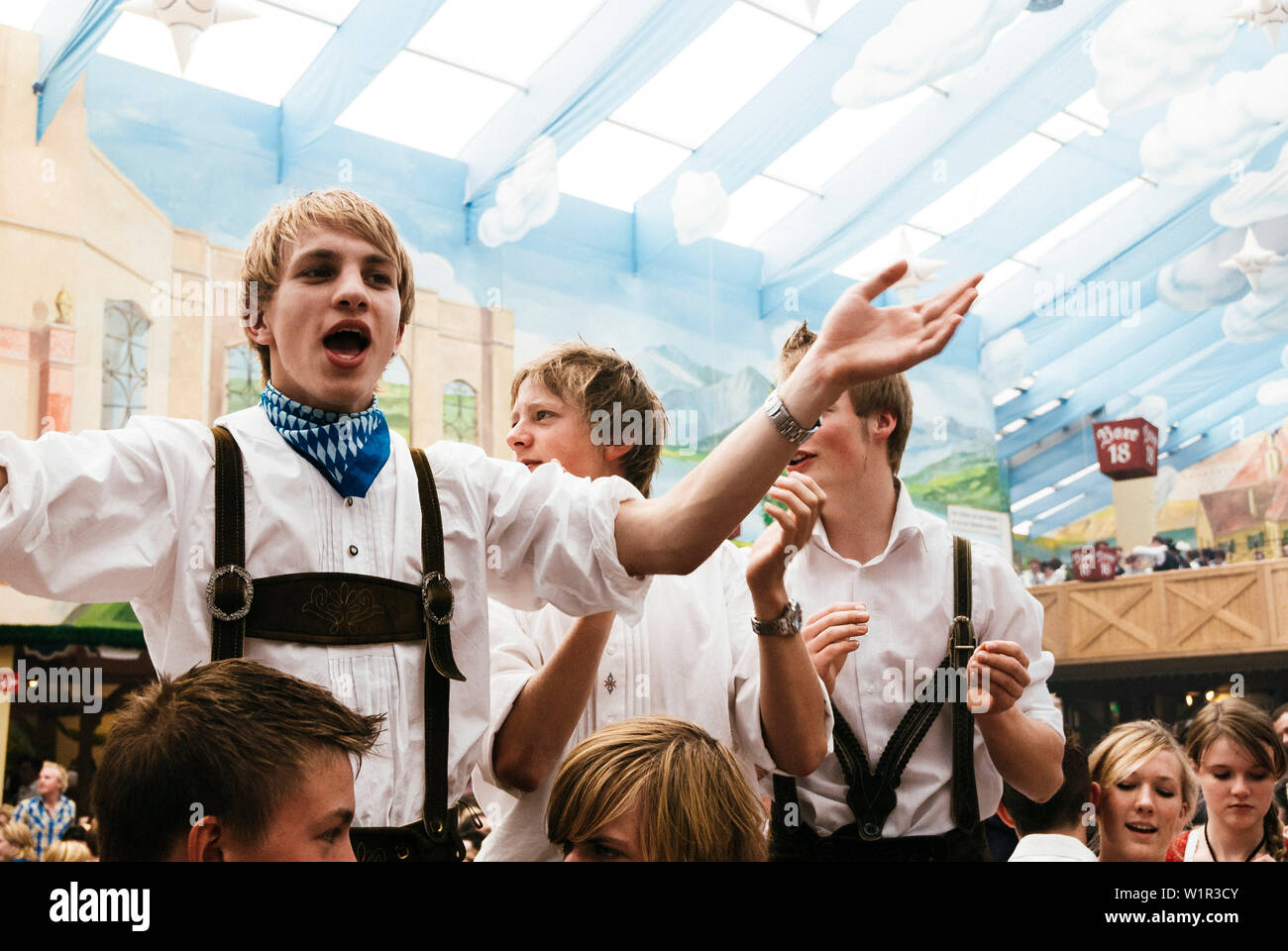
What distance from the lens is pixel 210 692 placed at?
106cm

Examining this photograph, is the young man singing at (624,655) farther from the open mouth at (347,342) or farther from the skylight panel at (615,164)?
the skylight panel at (615,164)

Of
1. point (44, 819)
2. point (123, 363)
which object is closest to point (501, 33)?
point (123, 363)

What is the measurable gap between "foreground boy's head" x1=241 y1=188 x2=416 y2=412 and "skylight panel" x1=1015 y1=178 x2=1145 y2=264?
8.67 meters

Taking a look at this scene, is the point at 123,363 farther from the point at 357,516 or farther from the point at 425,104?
the point at 357,516

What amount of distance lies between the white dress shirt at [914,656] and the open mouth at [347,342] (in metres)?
0.97

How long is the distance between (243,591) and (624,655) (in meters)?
0.69

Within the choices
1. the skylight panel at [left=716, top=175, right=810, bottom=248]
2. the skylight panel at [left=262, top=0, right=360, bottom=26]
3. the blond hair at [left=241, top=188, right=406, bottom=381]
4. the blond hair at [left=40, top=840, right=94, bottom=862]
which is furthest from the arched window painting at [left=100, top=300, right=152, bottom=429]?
the blond hair at [left=241, top=188, right=406, bottom=381]

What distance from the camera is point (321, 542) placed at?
127 centimetres

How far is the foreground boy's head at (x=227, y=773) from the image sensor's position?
3.34ft

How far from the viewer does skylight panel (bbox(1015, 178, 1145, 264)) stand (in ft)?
30.0

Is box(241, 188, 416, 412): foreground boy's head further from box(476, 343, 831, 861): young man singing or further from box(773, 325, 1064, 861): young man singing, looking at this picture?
box(773, 325, 1064, 861): young man singing

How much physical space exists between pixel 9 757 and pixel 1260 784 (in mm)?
7445

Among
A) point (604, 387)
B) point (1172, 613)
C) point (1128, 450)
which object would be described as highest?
point (1128, 450)
